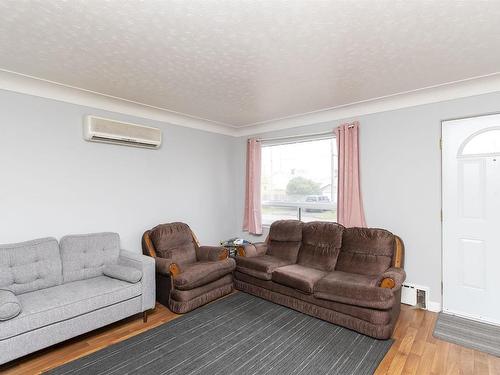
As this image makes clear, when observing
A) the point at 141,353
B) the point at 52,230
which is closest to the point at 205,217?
the point at 52,230

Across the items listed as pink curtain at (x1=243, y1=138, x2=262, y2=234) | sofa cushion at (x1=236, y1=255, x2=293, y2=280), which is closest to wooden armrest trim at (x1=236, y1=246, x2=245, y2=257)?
sofa cushion at (x1=236, y1=255, x2=293, y2=280)

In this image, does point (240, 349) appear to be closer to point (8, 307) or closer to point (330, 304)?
point (330, 304)

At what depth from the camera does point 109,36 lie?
6.95ft

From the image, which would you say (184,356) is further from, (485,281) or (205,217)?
(485,281)

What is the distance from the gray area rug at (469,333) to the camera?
8.61ft

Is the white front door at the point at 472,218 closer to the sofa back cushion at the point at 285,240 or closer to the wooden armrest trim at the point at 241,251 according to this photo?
the sofa back cushion at the point at 285,240

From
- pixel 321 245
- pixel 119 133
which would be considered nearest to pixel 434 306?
pixel 321 245

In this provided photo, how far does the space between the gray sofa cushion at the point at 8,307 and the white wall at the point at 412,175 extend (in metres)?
3.90

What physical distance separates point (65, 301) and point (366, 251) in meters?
A: 3.29

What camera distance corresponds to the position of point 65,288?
2809mm

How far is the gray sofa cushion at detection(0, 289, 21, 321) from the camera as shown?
7.02 ft

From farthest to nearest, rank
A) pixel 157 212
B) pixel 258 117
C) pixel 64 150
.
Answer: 1. pixel 258 117
2. pixel 157 212
3. pixel 64 150

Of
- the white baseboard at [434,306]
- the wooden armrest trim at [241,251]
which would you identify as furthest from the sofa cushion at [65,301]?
the white baseboard at [434,306]

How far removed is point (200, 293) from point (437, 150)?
337 centimetres
